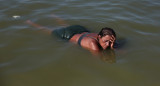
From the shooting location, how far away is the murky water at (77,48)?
3.38 metres

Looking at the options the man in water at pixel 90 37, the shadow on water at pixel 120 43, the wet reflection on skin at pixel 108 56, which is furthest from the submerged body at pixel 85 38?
the shadow on water at pixel 120 43

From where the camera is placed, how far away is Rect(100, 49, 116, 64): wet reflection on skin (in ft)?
13.1

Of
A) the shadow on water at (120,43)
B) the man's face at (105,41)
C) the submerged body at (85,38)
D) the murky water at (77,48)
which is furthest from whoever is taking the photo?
the shadow on water at (120,43)

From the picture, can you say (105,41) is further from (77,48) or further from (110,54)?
(77,48)

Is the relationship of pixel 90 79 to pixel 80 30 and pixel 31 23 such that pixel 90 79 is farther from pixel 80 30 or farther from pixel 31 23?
pixel 31 23

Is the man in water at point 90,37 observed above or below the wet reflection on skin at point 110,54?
above

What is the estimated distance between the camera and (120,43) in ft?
15.3

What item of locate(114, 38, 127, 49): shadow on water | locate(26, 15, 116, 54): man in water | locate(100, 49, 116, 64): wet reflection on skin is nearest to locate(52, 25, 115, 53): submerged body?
locate(26, 15, 116, 54): man in water

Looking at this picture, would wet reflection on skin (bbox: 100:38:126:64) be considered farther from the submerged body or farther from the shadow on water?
the submerged body

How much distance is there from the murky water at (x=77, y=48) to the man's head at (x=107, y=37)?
0.97 feet

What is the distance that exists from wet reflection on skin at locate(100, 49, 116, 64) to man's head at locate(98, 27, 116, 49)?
0.20 meters

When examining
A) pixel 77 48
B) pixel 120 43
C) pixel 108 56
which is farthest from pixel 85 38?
pixel 120 43

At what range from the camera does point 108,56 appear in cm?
416

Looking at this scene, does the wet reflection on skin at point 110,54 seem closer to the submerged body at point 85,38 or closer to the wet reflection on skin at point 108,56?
the wet reflection on skin at point 108,56
